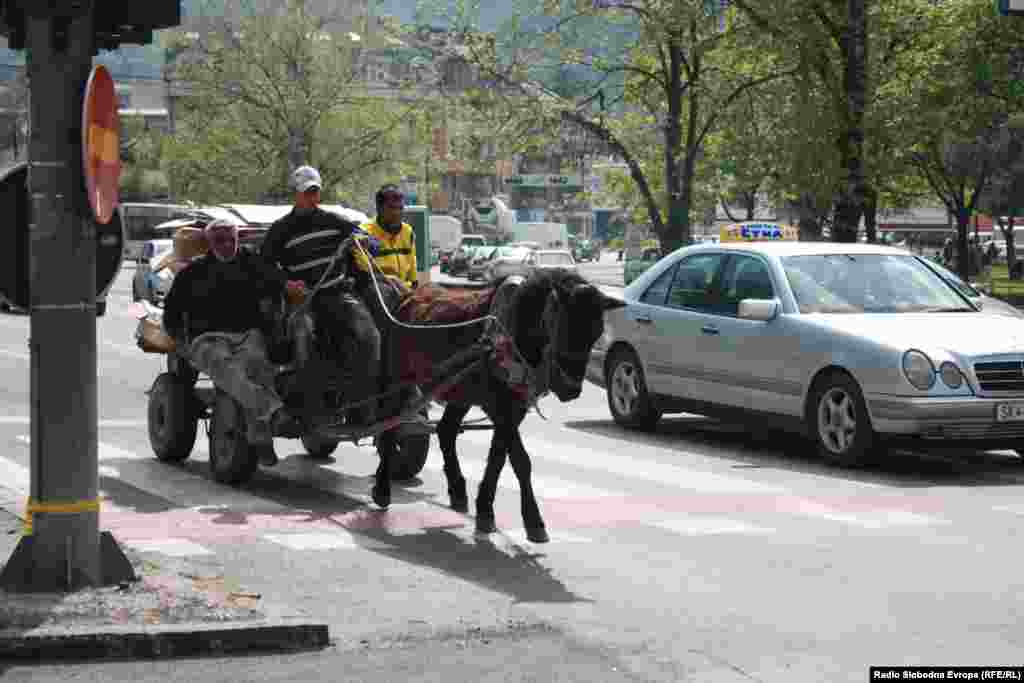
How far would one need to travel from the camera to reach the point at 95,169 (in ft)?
23.7

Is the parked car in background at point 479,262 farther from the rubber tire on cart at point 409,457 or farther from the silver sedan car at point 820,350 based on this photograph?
the rubber tire on cart at point 409,457

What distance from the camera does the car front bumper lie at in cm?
1260

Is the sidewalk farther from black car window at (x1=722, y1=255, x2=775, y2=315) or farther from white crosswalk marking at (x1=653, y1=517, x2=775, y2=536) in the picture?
black car window at (x1=722, y1=255, x2=775, y2=315)

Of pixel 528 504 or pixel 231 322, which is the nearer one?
pixel 528 504

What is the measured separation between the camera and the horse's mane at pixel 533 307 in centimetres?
972

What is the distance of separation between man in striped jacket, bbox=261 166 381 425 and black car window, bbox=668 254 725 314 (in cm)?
412

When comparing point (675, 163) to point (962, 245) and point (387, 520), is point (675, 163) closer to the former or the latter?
point (962, 245)

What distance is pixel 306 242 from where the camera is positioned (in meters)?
11.7

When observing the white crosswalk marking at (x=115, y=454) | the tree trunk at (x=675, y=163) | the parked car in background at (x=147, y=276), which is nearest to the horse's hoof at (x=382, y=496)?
the white crosswalk marking at (x=115, y=454)

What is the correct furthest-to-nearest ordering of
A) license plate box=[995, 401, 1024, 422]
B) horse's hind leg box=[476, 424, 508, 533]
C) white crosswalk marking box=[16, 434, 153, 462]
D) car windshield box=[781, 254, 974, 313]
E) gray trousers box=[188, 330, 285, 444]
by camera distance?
car windshield box=[781, 254, 974, 313]
white crosswalk marking box=[16, 434, 153, 462]
license plate box=[995, 401, 1024, 422]
gray trousers box=[188, 330, 285, 444]
horse's hind leg box=[476, 424, 508, 533]

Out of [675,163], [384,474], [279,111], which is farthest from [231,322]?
[279,111]

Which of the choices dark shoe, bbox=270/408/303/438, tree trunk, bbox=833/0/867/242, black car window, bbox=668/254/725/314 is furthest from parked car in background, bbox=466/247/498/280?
dark shoe, bbox=270/408/303/438

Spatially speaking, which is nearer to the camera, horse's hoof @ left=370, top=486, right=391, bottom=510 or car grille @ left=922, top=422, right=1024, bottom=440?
horse's hoof @ left=370, top=486, right=391, bottom=510

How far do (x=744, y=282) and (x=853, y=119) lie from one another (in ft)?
57.0
